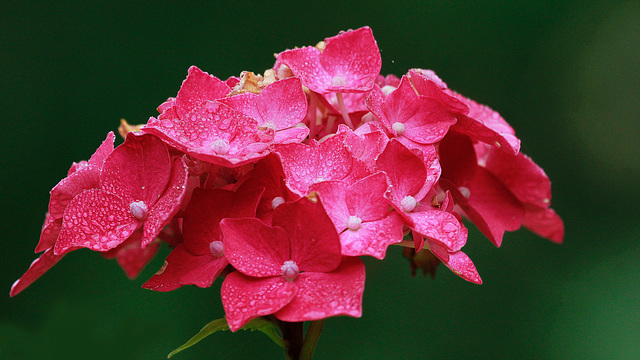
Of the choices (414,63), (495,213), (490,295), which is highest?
(495,213)

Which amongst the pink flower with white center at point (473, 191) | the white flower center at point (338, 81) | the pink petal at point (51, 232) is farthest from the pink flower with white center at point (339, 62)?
the pink petal at point (51, 232)

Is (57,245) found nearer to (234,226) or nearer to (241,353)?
(234,226)

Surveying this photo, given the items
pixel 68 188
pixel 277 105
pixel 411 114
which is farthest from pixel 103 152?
pixel 411 114

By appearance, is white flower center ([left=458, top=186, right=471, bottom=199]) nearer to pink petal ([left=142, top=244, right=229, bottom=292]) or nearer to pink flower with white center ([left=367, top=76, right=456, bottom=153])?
pink flower with white center ([left=367, top=76, right=456, bottom=153])

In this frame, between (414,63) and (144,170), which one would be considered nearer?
(144,170)

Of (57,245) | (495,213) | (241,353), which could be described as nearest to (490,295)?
(241,353)
